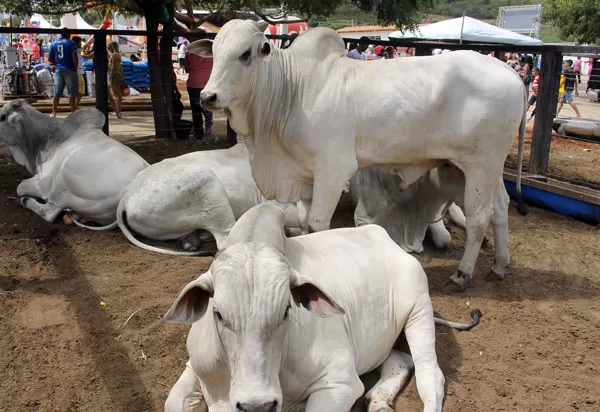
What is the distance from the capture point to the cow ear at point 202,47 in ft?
14.6

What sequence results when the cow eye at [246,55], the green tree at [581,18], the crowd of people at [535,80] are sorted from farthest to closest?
1. the green tree at [581,18]
2. the crowd of people at [535,80]
3. the cow eye at [246,55]

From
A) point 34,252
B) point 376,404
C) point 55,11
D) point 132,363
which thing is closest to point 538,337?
point 376,404

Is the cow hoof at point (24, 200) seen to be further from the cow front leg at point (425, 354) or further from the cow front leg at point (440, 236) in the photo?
the cow front leg at point (425, 354)

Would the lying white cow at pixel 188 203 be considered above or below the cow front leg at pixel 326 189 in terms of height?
below

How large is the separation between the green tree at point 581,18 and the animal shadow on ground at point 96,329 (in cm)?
1784

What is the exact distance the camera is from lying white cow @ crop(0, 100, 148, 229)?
555 centimetres

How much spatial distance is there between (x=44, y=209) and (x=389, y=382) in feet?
Result: 12.0

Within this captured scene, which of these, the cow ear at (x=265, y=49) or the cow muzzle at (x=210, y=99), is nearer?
the cow muzzle at (x=210, y=99)

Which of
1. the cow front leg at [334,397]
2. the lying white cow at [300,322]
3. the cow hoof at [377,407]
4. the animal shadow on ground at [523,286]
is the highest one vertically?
the lying white cow at [300,322]

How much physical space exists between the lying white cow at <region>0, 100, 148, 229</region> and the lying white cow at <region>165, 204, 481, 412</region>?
2728mm

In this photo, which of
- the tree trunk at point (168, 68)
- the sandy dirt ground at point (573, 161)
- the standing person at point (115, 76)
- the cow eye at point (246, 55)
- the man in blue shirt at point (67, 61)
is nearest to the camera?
the cow eye at point (246, 55)

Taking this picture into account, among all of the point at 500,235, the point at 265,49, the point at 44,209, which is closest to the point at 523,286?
the point at 500,235

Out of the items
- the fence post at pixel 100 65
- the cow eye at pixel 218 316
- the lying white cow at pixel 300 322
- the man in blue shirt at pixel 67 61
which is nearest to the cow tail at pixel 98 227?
the fence post at pixel 100 65

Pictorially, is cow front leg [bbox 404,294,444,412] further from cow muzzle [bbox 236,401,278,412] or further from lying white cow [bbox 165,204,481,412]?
cow muzzle [bbox 236,401,278,412]
